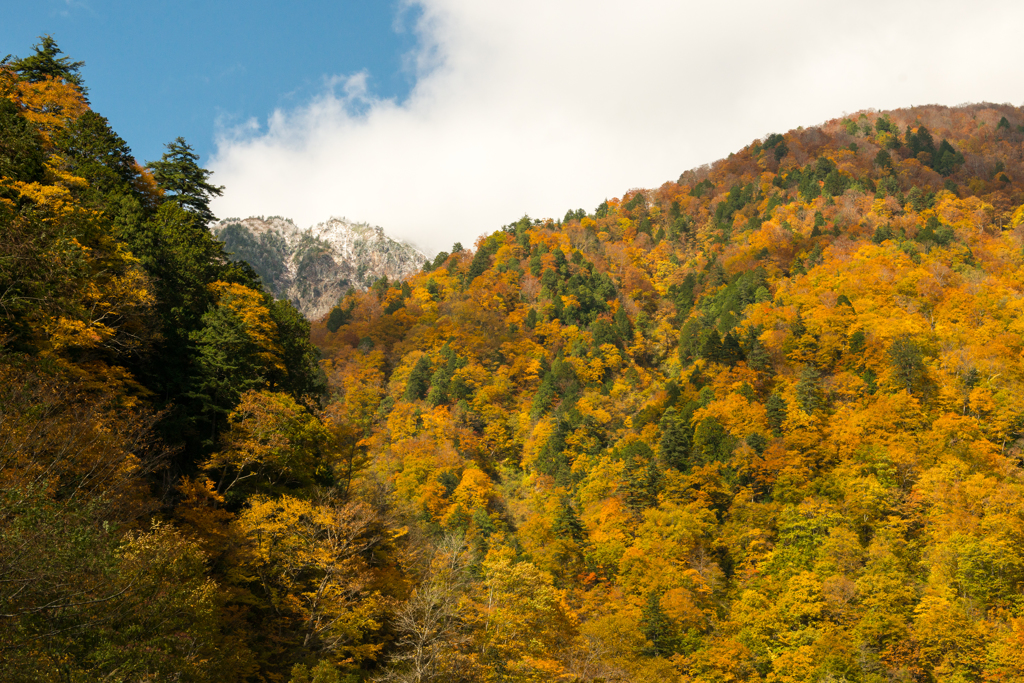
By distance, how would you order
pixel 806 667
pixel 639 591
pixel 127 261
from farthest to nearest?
pixel 639 591
pixel 806 667
pixel 127 261

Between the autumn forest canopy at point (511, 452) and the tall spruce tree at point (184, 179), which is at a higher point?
the tall spruce tree at point (184, 179)

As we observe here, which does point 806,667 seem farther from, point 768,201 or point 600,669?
point 768,201

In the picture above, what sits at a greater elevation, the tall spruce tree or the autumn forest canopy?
the tall spruce tree

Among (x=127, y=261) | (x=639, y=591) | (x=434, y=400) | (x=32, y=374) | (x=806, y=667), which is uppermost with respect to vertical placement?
(x=127, y=261)

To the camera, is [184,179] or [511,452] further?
[511,452]

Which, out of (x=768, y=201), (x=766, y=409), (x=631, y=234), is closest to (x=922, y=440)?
(x=766, y=409)

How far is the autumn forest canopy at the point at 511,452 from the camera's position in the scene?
56.1 feet

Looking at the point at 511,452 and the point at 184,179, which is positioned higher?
the point at 184,179

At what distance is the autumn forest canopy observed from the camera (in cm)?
1711

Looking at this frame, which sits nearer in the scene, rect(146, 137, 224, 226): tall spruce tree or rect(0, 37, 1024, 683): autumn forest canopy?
rect(0, 37, 1024, 683): autumn forest canopy

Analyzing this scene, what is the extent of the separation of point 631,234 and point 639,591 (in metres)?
90.4

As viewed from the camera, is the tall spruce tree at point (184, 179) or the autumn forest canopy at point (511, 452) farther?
the tall spruce tree at point (184, 179)

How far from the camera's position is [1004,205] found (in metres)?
92.8

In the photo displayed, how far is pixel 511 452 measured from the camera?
8081 cm
